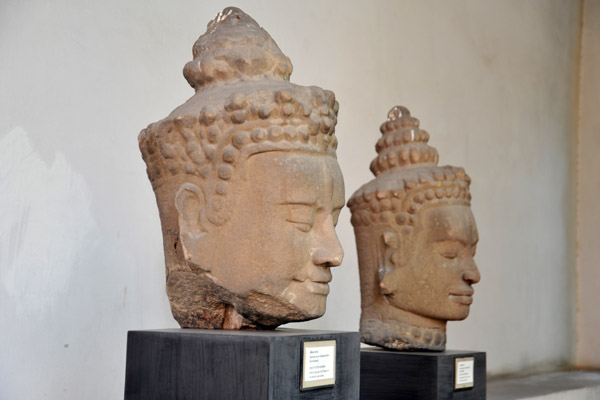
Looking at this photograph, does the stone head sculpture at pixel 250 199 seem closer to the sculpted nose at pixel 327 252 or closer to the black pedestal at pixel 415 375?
the sculpted nose at pixel 327 252

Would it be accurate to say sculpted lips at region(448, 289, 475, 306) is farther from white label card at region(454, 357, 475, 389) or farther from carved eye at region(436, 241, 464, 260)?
white label card at region(454, 357, 475, 389)

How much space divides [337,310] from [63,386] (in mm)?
2269

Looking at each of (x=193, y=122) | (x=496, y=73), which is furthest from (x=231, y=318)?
(x=496, y=73)

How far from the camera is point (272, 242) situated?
2809 millimetres

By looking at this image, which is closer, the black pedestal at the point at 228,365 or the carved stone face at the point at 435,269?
the black pedestal at the point at 228,365

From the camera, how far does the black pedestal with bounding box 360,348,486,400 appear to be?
12.9 ft

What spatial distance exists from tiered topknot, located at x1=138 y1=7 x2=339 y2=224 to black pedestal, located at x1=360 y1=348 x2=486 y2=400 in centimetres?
145

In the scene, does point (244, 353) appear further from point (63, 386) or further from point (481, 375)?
point (481, 375)

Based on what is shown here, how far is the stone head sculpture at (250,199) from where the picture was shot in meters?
2.82

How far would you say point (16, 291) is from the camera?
3.61 metres

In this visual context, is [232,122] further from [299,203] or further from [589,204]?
[589,204]

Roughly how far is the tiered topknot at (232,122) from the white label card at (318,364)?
556 mm

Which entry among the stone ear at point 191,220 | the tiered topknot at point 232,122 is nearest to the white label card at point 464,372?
the tiered topknot at point 232,122

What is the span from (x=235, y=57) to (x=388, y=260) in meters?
1.64
